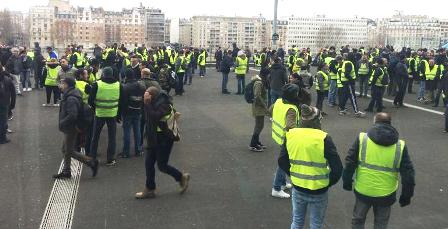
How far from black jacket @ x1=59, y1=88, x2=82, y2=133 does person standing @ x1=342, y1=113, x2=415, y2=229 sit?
14.5 feet

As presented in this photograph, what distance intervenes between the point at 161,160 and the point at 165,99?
874 mm

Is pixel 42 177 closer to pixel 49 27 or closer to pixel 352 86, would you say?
pixel 352 86

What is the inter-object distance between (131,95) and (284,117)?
324 centimetres

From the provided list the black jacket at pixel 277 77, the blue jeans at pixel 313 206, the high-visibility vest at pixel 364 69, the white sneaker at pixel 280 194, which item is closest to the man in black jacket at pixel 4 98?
the white sneaker at pixel 280 194

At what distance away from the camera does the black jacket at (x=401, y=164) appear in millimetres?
4383

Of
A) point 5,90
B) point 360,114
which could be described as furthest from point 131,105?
point 360,114

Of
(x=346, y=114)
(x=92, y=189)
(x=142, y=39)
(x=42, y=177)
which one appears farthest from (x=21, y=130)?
(x=142, y=39)

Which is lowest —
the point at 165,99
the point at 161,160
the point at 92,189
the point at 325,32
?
the point at 92,189

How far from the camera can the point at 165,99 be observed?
252 inches

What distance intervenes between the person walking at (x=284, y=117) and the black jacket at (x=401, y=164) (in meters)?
1.44

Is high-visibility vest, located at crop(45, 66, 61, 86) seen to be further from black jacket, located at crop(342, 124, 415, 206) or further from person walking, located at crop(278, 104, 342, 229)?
black jacket, located at crop(342, 124, 415, 206)

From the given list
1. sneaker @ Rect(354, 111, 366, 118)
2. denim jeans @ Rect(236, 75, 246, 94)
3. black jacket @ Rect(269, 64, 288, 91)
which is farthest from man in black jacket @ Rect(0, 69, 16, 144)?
denim jeans @ Rect(236, 75, 246, 94)

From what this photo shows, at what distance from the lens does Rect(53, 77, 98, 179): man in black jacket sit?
7195 mm

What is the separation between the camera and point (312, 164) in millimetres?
4484
